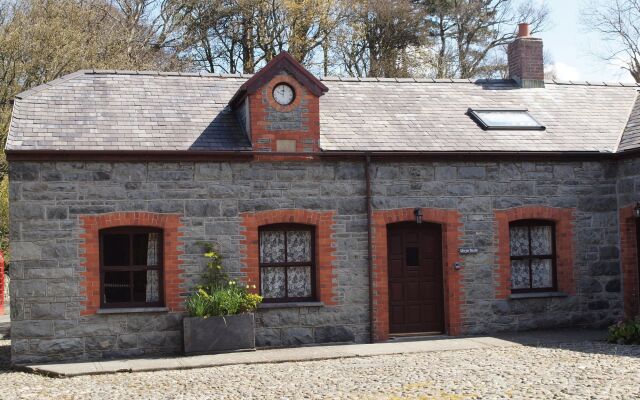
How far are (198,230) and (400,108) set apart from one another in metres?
4.99

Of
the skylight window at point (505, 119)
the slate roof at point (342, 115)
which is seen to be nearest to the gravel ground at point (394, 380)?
the slate roof at point (342, 115)

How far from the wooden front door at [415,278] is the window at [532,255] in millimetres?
1540

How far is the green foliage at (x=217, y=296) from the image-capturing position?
42.8 feet

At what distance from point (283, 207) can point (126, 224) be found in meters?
2.70

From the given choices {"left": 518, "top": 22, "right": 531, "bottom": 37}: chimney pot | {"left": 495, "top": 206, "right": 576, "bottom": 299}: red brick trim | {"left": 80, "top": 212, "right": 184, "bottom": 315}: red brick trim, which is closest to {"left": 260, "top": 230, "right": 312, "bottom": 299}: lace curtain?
{"left": 80, "top": 212, "right": 184, "bottom": 315}: red brick trim

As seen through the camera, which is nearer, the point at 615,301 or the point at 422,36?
the point at 615,301

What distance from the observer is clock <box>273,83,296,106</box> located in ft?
46.0

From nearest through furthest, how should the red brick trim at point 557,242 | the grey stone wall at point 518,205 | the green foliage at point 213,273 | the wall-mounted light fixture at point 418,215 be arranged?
the green foliage at point 213,273 < the wall-mounted light fixture at point 418,215 < the grey stone wall at point 518,205 < the red brick trim at point 557,242

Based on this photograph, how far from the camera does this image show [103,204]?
1313 centimetres

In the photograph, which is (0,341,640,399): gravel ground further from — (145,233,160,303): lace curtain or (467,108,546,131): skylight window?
(467,108,546,131): skylight window

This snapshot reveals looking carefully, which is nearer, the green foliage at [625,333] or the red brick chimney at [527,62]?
the green foliage at [625,333]

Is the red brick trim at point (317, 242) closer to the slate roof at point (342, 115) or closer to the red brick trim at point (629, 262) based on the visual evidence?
Answer: the slate roof at point (342, 115)

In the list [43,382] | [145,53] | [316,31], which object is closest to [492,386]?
[43,382]

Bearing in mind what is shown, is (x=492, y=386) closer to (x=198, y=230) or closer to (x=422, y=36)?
(x=198, y=230)
